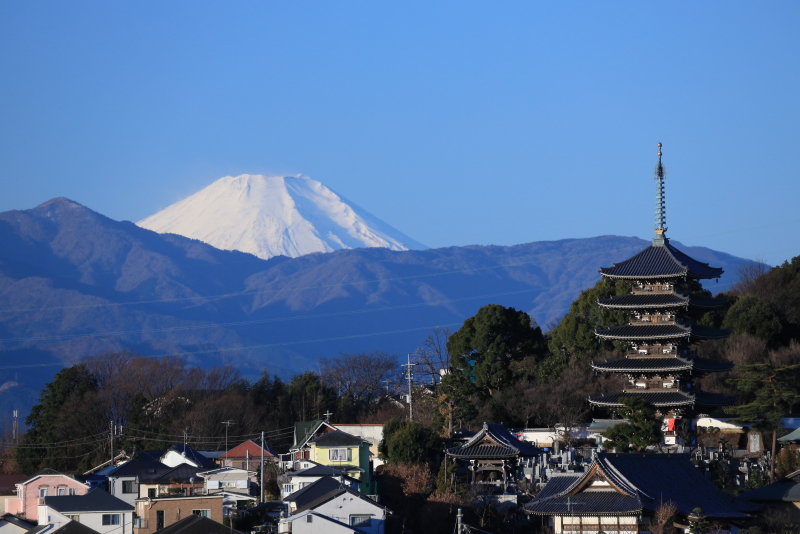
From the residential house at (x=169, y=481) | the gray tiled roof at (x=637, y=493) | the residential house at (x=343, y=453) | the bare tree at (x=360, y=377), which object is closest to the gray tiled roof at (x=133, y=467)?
the residential house at (x=169, y=481)

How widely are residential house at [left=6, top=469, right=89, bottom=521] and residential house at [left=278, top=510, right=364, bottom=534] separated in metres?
15.6

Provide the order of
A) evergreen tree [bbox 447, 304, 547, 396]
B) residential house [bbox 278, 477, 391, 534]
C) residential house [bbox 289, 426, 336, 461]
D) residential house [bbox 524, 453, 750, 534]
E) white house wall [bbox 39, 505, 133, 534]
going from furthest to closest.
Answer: evergreen tree [bbox 447, 304, 547, 396]
residential house [bbox 289, 426, 336, 461]
white house wall [bbox 39, 505, 133, 534]
residential house [bbox 278, 477, 391, 534]
residential house [bbox 524, 453, 750, 534]

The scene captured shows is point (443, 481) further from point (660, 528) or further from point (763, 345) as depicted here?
point (763, 345)

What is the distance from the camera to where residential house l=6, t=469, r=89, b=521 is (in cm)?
5096

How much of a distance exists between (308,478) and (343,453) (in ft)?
12.4

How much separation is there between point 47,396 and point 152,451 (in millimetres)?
12627

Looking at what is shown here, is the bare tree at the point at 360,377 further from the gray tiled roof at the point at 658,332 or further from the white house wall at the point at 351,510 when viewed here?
the white house wall at the point at 351,510

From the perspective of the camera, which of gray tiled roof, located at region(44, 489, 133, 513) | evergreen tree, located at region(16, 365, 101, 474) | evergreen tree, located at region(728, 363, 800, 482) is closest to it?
gray tiled roof, located at region(44, 489, 133, 513)

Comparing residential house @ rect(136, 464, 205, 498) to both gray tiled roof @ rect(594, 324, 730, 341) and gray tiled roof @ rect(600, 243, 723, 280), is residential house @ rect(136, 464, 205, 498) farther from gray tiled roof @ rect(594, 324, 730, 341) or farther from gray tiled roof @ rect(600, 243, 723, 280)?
gray tiled roof @ rect(600, 243, 723, 280)

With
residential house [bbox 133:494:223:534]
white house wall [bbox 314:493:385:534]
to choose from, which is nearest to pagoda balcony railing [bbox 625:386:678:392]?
white house wall [bbox 314:493:385:534]

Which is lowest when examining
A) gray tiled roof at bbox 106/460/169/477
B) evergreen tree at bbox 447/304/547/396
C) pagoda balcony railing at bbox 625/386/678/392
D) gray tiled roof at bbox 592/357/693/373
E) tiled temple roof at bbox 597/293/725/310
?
gray tiled roof at bbox 106/460/169/477

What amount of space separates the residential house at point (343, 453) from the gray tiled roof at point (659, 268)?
1385 centimetres

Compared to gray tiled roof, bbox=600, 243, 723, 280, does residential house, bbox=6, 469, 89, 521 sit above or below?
below

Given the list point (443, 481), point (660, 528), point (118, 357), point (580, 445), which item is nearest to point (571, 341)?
point (580, 445)
